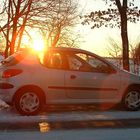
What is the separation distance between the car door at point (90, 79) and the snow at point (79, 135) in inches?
98.9

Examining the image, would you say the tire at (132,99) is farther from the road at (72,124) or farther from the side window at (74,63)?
the side window at (74,63)

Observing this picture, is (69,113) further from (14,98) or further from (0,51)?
(0,51)

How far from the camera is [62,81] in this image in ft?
40.4

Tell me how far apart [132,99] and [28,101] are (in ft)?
8.96

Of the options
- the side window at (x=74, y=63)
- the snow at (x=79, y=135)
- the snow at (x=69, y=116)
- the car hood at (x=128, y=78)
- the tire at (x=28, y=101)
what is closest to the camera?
the snow at (x=79, y=135)

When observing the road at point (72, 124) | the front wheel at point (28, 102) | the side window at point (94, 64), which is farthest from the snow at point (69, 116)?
the side window at point (94, 64)

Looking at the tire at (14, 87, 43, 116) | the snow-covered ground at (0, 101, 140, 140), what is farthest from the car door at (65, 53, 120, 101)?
the tire at (14, 87, 43, 116)

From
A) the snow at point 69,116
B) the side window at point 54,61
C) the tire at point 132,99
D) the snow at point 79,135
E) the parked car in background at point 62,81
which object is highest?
the side window at point 54,61

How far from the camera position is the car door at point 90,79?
12453mm

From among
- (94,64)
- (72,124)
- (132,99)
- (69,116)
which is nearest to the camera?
(72,124)

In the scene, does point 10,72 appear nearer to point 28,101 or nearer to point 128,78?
point 28,101

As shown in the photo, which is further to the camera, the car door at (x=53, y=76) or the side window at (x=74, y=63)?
the side window at (x=74, y=63)

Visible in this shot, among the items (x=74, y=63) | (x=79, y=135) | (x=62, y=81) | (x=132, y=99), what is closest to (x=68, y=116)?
(x=62, y=81)

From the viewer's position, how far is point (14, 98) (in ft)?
39.3
